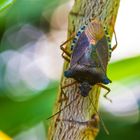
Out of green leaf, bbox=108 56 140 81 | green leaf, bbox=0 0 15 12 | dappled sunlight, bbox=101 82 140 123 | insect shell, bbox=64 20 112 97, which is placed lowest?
dappled sunlight, bbox=101 82 140 123

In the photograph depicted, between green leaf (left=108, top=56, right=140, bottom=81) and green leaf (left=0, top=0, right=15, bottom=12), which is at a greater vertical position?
green leaf (left=0, top=0, right=15, bottom=12)

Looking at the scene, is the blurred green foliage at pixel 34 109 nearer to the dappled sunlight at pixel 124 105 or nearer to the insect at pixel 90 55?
the insect at pixel 90 55

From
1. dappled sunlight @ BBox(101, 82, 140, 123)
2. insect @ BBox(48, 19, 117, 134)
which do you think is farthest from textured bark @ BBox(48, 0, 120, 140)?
dappled sunlight @ BBox(101, 82, 140, 123)

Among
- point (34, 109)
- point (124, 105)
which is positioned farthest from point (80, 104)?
point (124, 105)

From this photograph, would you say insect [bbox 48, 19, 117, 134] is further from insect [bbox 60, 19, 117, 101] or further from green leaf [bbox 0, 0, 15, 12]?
green leaf [bbox 0, 0, 15, 12]

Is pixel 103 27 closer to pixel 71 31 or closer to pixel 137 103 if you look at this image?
pixel 71 31

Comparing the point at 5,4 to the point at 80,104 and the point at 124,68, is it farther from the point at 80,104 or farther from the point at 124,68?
the point at 124,68
